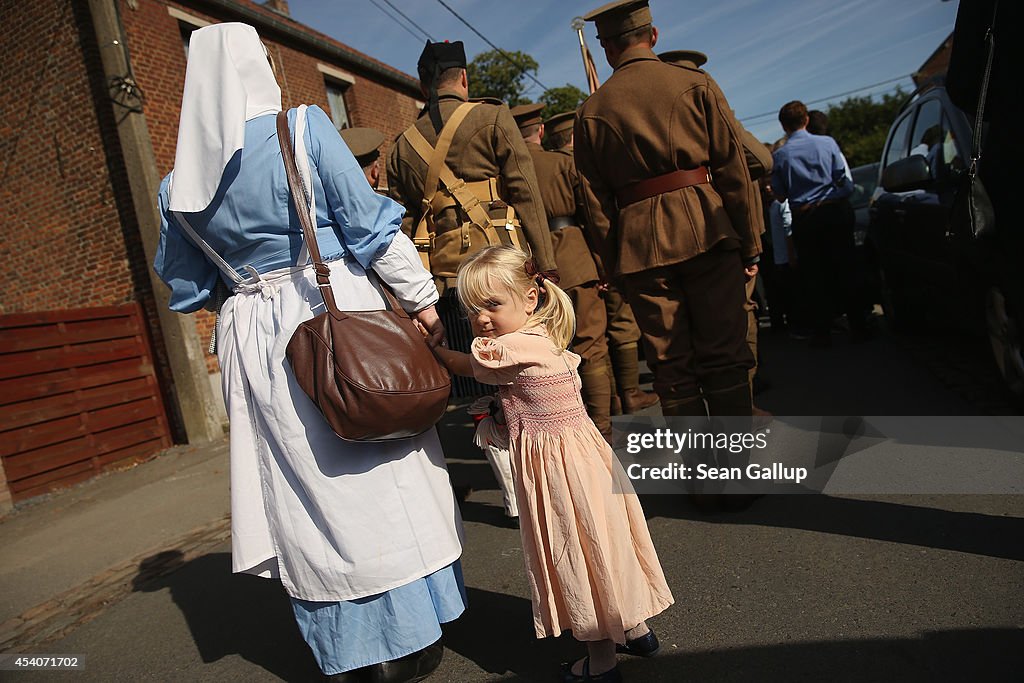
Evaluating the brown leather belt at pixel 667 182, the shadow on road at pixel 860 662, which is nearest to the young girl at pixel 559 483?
the shadow on road at pixel 860 662

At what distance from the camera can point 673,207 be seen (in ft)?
10.9

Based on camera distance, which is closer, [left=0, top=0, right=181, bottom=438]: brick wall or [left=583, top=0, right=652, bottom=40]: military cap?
[left=583, top=0, right=652, bottom=40]: military cap

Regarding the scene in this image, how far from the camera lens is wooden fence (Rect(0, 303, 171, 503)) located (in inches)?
288

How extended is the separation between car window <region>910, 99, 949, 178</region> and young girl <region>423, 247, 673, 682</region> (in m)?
3.30

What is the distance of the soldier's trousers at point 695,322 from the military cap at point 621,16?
1.19 meters

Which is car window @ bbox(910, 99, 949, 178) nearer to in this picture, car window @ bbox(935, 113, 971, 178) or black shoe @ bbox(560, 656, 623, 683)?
car window @ bbox(935, 113, 971, 178)

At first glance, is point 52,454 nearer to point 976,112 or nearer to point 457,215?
point 457,215

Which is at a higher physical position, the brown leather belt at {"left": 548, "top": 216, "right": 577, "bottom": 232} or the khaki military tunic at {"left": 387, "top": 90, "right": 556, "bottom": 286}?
the khaki military tunic at {"left": 387, "top": 90, "right": 556, "bottom": 286}

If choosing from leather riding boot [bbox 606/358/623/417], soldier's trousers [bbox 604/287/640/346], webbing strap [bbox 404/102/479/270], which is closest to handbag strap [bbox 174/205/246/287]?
webbing strap [bbox 404/102/479/270]

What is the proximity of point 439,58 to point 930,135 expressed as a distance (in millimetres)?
3496

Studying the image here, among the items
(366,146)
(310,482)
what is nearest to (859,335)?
(366,146)

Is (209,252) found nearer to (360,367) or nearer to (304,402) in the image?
(304,402)

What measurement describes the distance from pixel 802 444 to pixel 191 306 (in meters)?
3.32

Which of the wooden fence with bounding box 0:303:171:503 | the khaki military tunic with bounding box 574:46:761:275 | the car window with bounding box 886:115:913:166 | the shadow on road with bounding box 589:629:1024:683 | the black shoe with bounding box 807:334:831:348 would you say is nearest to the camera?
the shadow on road with bounding box 589:629:1024:683
